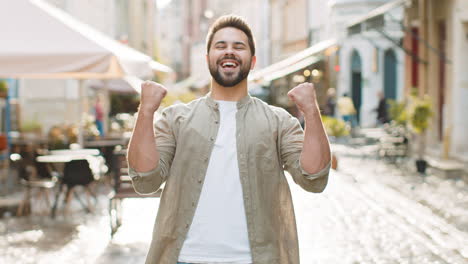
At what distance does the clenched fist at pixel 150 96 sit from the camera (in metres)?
2.85

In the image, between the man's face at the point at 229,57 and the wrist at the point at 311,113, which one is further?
the man's face at the point at 229,57

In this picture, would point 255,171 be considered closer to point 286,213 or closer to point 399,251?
point 286,213

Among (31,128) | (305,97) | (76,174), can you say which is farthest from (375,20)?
(305,97)

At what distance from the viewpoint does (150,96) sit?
2861mm

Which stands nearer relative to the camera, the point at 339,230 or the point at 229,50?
the point at 229,50

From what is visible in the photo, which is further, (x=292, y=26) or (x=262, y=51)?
(x=262, y=51)

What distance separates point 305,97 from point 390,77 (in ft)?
102

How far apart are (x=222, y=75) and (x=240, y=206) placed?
0.51 meters

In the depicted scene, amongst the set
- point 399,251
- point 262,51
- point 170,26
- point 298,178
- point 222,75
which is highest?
point 170,26

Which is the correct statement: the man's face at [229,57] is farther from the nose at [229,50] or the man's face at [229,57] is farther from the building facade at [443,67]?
the building facade at [443,67]

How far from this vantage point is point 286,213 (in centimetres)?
313

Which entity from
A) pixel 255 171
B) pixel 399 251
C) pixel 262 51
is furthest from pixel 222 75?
pixel 262 51

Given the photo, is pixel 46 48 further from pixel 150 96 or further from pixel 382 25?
pixel 382 25

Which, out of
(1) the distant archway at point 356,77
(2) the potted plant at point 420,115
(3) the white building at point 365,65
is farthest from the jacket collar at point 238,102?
(1) the distant archway at point 356,77
